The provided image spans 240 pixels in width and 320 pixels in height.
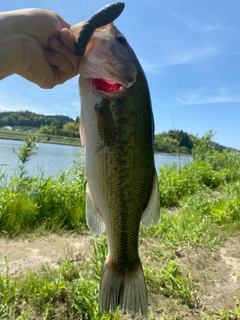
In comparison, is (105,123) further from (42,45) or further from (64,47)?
(42,45)

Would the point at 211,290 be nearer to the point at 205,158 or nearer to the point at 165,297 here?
the point at 165,297

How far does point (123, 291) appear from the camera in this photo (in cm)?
201

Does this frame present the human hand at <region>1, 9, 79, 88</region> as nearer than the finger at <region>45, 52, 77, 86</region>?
Yes

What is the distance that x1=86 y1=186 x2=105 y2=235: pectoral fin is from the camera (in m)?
2.03

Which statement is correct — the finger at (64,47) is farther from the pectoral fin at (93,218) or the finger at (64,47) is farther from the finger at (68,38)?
the pectoral fin at (93,218)

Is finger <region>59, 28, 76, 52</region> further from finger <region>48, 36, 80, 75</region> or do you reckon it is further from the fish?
the fish

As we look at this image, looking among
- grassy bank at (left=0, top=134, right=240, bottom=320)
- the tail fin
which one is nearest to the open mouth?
the tail fin

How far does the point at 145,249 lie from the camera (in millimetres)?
4297

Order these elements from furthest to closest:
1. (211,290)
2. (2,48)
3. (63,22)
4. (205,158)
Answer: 1. (205,158)
2. (211,290)
3. (63,22)
4. (2,48)

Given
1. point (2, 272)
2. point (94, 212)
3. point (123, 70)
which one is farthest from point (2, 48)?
point (2, 272)

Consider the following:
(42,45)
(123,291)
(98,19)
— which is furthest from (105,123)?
(123,291)

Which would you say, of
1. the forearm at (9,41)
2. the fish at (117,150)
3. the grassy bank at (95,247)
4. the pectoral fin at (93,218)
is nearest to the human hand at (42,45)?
the forearm at (9,41)

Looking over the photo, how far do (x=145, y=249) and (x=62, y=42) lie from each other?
3.18 metres

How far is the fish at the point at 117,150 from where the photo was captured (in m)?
1.86
